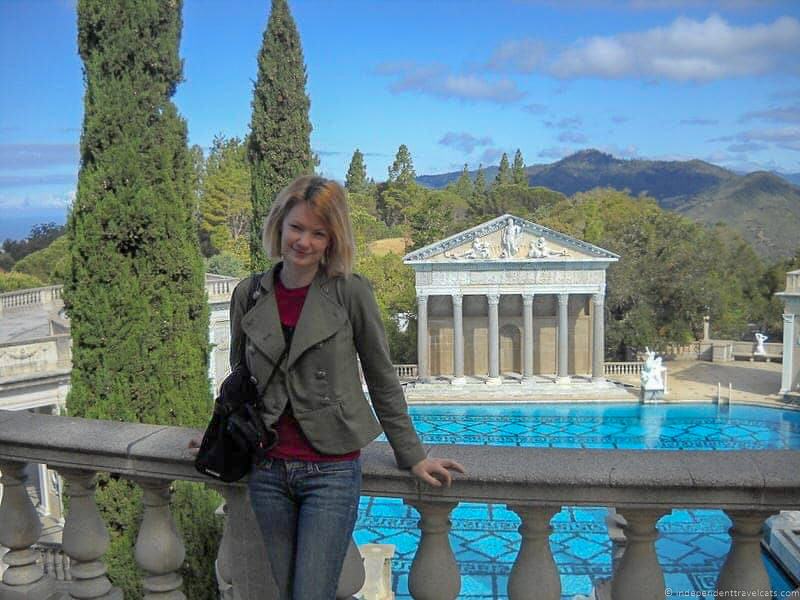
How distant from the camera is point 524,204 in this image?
6838 centimetres

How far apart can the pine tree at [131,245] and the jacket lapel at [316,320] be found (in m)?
7.14

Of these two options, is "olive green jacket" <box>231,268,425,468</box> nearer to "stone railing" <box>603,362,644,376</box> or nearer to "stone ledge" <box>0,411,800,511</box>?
"stone ledge" <box>0,411,800,511</box>

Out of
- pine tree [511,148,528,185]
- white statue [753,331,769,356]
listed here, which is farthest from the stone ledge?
pine tree [511,148,528,185]

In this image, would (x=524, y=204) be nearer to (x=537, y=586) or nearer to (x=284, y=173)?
(x=284, y=173)

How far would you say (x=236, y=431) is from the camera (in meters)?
2.29

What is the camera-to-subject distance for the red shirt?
2330 mm

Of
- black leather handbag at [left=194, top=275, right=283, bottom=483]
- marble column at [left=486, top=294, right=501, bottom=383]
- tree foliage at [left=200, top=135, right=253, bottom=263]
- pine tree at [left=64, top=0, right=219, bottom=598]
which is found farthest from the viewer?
tree foliage at [left=200, top=135, right=253, bottom=263]

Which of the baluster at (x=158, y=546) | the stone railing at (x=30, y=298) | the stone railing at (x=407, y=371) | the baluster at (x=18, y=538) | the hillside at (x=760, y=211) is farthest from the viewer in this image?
the hillside at (x=760, y=211)

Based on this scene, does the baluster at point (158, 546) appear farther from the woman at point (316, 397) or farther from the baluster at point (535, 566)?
the baluster at point (535, 566)

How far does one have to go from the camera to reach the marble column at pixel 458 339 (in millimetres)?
32875

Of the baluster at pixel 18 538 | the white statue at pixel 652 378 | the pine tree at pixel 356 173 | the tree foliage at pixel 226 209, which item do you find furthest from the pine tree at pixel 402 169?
the baluster at pixel 18 538

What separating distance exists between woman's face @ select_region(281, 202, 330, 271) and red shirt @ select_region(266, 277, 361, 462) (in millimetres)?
131

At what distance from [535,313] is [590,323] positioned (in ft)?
8.62

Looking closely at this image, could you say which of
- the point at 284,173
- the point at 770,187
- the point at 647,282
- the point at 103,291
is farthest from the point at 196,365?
the point at 770,187
